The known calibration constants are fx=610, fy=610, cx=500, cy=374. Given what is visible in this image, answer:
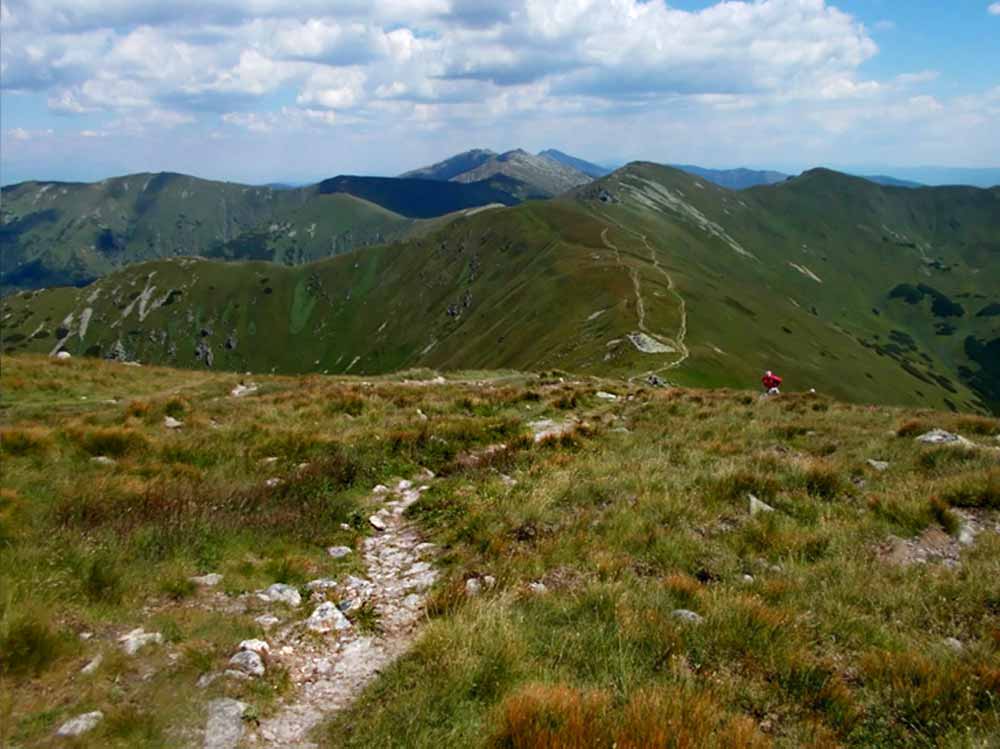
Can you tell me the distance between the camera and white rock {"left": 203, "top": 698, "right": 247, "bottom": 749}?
570cm

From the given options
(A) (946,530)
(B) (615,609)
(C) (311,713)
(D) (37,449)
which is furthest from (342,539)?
(A) (946,530)

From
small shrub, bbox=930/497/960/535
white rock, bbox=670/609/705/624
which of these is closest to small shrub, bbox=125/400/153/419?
white rock, bbox=670/609/705/624

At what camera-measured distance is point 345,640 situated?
756 cm

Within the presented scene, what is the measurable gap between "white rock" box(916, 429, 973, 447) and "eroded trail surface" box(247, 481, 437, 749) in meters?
12.7

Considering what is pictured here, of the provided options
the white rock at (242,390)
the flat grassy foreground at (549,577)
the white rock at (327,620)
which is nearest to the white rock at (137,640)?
the flat grassy foreground at (549,577)

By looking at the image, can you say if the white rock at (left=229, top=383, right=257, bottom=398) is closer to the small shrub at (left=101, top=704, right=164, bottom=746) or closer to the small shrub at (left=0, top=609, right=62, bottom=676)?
the small shrub at (left=0, top=609, right=62, bottom=676)

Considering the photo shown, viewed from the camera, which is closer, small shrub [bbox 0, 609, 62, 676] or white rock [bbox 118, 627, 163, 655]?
small shrub [bbox 0, 609, 62, 676]

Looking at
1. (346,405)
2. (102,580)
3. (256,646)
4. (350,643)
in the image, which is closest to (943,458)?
(350,643)

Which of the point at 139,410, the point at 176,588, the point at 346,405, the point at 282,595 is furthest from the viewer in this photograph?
the point at 346,405

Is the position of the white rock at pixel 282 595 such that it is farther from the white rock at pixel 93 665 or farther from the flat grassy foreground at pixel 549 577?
the white rock at pixel 93 665

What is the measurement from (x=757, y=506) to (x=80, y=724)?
33.8 feet

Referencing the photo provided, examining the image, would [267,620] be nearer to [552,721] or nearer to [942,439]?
[552,721]

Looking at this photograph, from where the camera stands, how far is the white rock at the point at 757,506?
36.2ft

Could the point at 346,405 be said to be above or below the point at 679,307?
above
